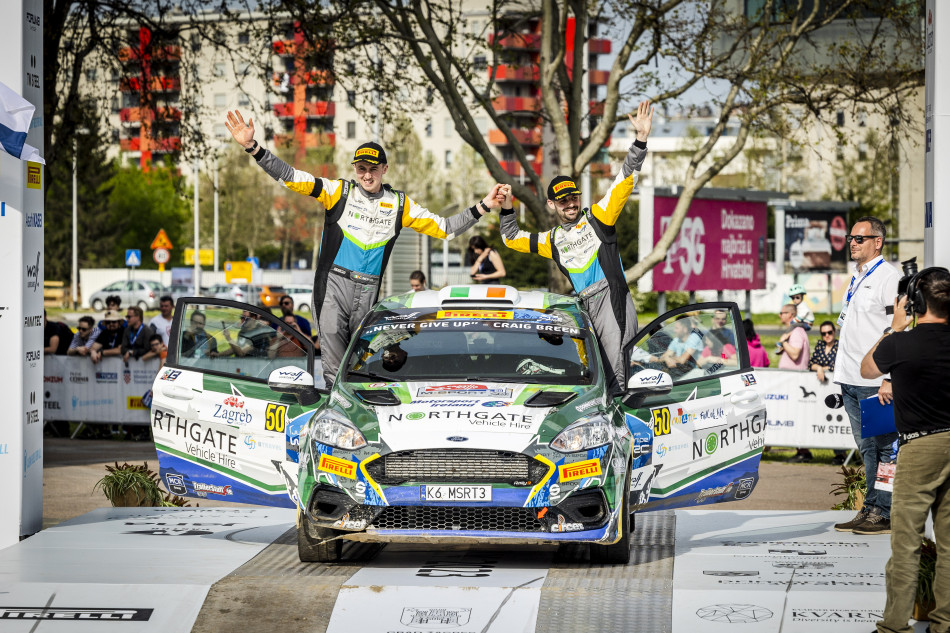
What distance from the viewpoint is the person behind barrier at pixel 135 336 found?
59.6 feet

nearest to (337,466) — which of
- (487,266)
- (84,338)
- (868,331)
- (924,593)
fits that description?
(924,593)

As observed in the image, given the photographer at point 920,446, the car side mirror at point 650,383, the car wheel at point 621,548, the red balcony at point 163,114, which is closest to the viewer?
the photographer at point 920,446

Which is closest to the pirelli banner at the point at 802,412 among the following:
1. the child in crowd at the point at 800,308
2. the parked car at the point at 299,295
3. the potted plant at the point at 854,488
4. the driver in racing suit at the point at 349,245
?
the child in crowd at the point at 800,308

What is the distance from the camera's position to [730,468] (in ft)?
26.2

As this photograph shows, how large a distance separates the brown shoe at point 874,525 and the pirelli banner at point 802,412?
694cm

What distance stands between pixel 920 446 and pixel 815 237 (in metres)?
30.3

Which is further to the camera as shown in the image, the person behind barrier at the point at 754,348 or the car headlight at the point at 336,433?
the person behind barrier at the point at 754,348

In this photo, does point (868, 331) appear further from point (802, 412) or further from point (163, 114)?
point (163, 114)

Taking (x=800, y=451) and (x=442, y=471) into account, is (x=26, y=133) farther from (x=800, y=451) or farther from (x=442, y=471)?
(x=800, y=451)

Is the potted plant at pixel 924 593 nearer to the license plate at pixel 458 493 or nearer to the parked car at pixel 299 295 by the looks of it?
the license plate at pixel 458 493

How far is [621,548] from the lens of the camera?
23.0 ft

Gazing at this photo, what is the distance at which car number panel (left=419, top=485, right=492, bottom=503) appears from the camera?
6562mm

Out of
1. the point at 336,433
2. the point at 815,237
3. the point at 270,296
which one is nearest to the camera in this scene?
the point at 336,433

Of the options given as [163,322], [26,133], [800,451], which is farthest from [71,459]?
[800,451]
